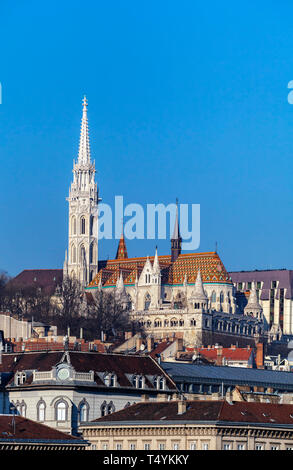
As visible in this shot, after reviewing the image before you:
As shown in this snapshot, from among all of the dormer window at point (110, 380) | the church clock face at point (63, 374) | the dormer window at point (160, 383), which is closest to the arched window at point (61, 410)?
the church clock face at point (63, 374)

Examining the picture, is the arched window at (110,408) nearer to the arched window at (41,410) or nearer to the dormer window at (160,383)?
the arched window at (41,410)

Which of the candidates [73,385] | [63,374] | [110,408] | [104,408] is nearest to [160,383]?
[110,408]

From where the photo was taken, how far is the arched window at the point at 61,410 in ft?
368

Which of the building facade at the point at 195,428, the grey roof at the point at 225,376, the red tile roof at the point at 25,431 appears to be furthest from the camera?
the grey roof at the point at 225,376

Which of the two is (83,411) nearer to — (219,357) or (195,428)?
(195,428)

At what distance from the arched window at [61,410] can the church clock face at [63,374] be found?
1590 millimetres

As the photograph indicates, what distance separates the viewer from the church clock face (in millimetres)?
113881

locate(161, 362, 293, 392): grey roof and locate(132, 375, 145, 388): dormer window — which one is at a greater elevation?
locate(161, 362, 293, 392): grey roof

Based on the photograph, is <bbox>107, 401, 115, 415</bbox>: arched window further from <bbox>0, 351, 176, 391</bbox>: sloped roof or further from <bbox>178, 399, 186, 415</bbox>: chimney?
<bbox>178, 399, 186, 415</bbox>: chimney

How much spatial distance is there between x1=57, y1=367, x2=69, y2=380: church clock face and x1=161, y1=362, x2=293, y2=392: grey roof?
12.6m

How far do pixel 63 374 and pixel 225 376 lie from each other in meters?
20.9

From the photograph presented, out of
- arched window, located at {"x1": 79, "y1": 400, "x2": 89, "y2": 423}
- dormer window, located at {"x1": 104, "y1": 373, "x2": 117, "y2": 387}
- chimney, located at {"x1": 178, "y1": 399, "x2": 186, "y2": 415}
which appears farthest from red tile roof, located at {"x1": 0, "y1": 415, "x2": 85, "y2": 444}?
dormer window, located at {"x1": 104, "y1": 373, "x2": 117, "y2": 387}

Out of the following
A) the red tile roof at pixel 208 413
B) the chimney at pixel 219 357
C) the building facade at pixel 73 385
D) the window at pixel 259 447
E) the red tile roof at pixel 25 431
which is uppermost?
the chimney at pixel 219 357
